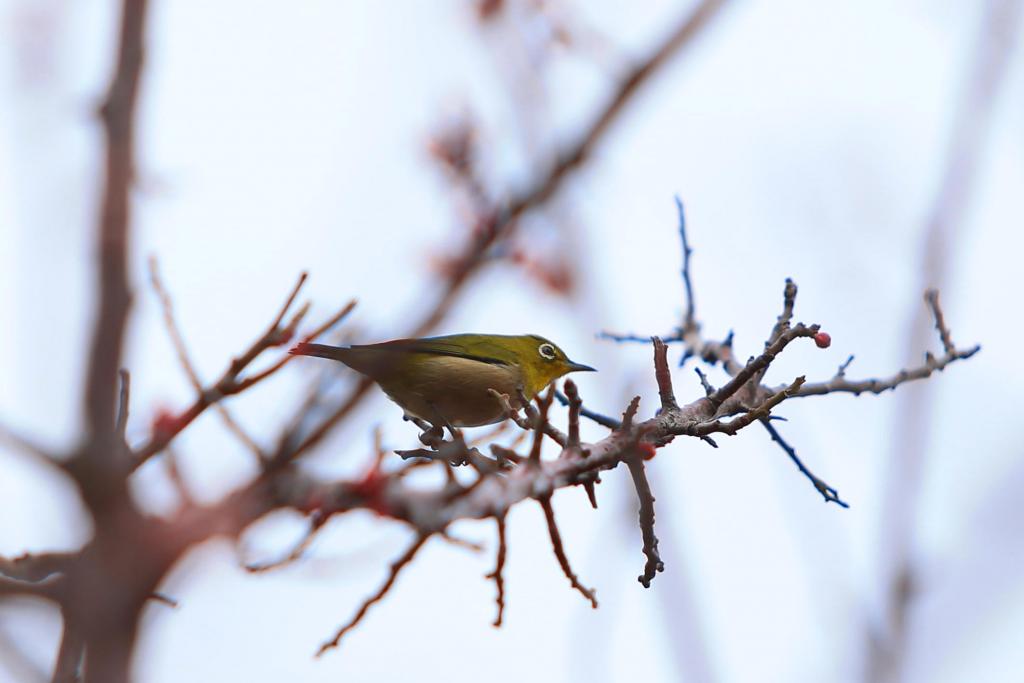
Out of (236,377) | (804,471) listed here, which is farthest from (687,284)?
(236,377)

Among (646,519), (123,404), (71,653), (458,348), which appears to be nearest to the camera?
(71,653)

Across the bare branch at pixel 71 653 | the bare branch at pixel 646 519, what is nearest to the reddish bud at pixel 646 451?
the bare branch at pixel 646 519

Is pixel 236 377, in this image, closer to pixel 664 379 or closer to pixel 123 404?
pixel 123 404

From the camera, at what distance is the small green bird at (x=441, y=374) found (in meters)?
5.55

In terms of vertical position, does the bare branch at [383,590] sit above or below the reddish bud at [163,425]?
below

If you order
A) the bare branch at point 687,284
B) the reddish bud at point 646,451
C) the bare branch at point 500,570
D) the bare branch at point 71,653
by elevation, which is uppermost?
the bare branch at point 687,284

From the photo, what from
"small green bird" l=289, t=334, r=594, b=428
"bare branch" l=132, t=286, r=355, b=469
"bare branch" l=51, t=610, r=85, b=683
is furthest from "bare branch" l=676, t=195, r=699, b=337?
"bare branch" l=51, t=610, r=85, b=683

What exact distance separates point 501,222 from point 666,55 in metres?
1.45

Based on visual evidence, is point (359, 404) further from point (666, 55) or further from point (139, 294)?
point (666, 55)

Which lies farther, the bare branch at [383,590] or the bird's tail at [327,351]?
the bird's tail at [327,351]

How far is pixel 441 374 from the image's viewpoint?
A: 236 inches

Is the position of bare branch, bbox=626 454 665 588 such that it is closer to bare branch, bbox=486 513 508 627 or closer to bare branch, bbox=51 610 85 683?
bare branch, bbox=486 513 508 627

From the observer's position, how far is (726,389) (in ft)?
11.2

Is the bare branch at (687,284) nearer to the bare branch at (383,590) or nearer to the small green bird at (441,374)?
the small green bird at (441,374)
